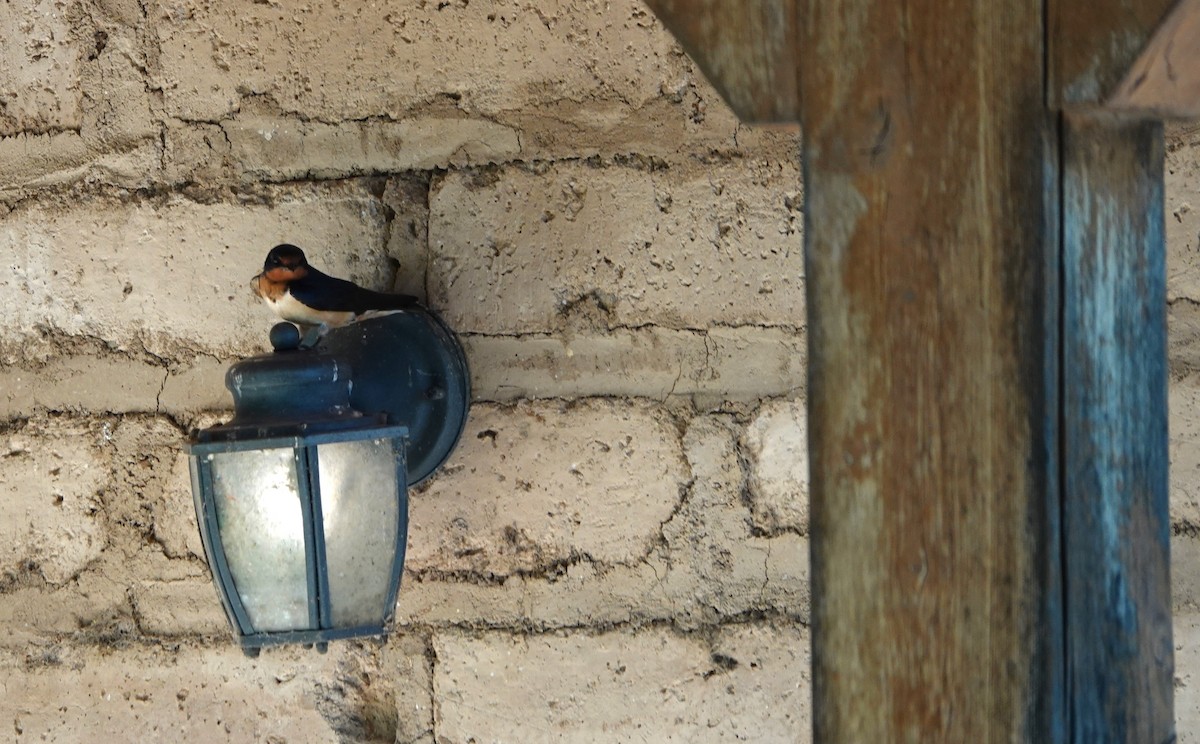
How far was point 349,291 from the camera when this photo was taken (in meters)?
1.56

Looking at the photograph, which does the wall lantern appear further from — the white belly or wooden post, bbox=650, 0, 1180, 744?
wooden post, bbox=650, 0, 1180, 744

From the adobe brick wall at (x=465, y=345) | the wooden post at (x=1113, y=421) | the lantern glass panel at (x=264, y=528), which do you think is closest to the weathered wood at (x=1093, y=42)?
the wooden post at (x=1113, y=421)

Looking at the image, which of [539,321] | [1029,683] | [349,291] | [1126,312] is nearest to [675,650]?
[539,321]

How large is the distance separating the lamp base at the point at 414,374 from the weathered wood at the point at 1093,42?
3.14 feet

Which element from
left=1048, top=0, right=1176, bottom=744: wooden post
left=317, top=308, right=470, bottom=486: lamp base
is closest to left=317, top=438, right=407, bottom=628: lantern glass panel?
left=317, top=308, right=470, bottom=486: lamp base

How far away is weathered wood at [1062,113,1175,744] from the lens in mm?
922

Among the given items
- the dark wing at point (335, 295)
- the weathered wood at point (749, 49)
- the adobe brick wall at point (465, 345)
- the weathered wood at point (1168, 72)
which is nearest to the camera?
the weathered wood at point (1168, 72)

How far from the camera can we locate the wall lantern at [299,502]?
52.3 inches

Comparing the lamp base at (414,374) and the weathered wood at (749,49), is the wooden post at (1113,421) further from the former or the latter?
the lamp base at (414,374)

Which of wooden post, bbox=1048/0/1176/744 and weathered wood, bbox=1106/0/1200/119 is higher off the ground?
weathered wood, bbox=1106/0/1200/119

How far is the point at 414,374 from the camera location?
1.64m

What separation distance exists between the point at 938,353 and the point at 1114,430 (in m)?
0.15

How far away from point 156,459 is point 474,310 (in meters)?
0.53

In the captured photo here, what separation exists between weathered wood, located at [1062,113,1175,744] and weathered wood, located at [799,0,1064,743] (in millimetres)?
20
